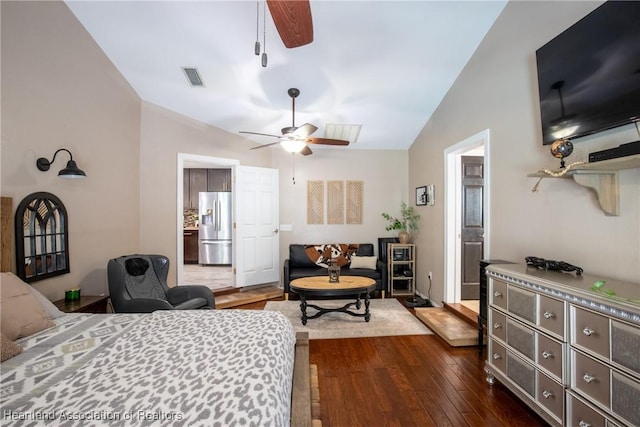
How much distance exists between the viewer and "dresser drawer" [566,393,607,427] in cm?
140

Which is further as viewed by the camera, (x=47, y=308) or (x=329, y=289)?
(x=329, y=289)

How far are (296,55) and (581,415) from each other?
361cm

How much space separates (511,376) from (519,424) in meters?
0.28

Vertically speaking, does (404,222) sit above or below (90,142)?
below

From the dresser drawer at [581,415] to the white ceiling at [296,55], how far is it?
3149 mm

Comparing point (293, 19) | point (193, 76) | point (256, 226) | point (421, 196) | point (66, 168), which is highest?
point (193, 76)

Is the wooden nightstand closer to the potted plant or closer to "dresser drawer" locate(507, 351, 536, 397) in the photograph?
"dresser drawer" locate(507, 351, 536, 397)

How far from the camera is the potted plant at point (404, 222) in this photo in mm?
4840

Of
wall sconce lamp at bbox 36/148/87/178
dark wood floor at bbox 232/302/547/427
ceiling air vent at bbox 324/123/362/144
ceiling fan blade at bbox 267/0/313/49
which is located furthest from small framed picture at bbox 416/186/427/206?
wall sconce lamp at bbox 36/148/87/178

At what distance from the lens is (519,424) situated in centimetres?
182

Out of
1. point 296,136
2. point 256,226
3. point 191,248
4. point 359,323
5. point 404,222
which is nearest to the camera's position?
point 296,136

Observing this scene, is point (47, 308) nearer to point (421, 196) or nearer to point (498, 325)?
point (498, 325)

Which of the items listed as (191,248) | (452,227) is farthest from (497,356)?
(191,248)

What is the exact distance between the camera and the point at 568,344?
1.57 meters
